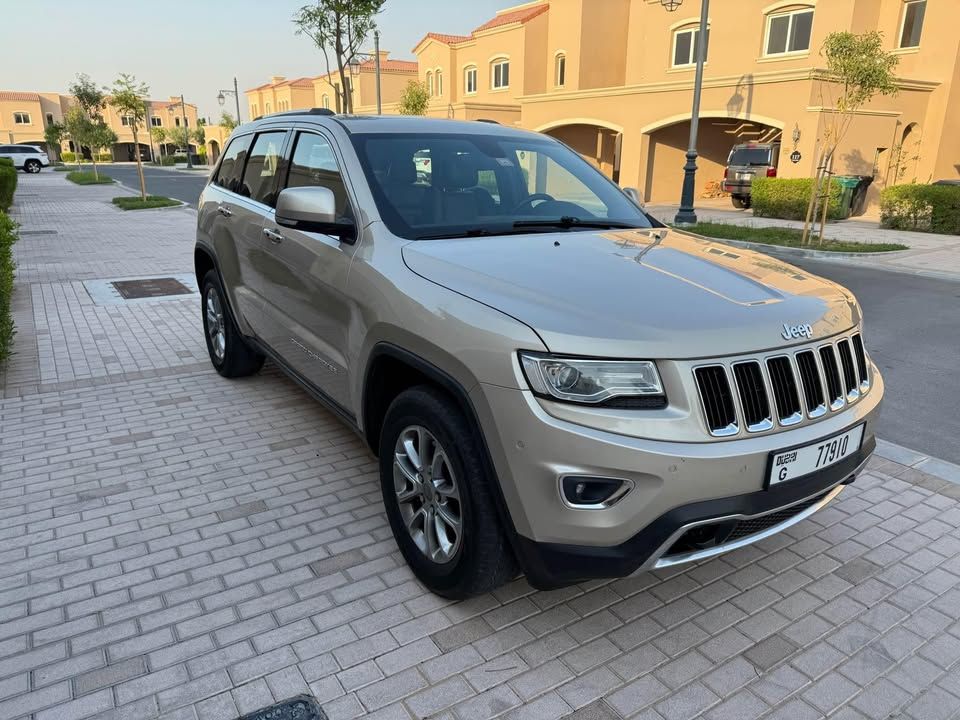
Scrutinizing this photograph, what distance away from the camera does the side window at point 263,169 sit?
4.33 metres

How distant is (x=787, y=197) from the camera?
18.6 m

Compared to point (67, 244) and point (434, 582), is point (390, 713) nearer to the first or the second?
point (434, 582)

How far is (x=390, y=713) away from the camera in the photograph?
92.6 inches

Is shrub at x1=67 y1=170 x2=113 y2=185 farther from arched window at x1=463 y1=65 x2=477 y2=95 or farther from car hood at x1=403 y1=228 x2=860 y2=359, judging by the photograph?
car hood at x1=403 y1=228 x2=860 y2=359

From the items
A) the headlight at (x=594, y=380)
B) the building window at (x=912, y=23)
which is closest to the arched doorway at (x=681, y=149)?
the building window at (x=912, y=23)

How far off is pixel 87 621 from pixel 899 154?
83.7 ft

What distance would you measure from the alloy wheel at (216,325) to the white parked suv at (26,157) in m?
50.8

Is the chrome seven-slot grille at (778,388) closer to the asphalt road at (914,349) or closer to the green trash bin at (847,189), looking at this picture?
the asphalt road at (914,349)

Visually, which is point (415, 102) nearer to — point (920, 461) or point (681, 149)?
point (681, 149)

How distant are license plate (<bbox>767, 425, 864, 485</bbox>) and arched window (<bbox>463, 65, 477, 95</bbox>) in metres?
41.9

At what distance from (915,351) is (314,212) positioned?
6325mm

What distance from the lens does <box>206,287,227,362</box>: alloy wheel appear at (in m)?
5.54

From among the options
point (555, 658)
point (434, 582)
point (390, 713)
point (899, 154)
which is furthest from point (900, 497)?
point (899, 154)

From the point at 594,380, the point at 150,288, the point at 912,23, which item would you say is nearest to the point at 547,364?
the point at 594,380
